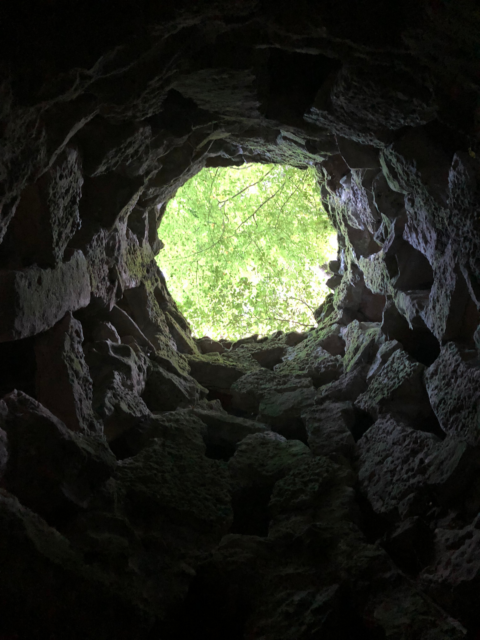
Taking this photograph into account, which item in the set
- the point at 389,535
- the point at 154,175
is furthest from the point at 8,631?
the point at 154,175

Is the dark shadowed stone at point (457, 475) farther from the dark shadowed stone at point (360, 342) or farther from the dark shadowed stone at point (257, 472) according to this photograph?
the dark shadowed stone at point (360, 342)

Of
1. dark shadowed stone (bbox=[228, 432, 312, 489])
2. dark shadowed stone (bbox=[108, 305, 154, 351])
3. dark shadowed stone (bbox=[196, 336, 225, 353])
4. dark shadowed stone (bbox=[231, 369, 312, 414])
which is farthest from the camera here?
dark shadowed stone (bbox=[196, 336, 225, 353])

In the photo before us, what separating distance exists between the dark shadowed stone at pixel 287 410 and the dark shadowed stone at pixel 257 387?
4.9 inches

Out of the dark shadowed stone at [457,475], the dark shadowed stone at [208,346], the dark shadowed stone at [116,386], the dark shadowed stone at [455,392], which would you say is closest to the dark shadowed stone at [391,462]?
the dark shadowed stone at [457,475]

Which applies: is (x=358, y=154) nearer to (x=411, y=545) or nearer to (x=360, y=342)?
(x=360, y=342)

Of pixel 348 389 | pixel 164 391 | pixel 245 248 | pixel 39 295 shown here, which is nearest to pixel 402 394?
pixel 348 389

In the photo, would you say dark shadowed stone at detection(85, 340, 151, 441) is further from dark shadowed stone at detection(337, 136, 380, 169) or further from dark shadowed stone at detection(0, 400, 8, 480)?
dark shadowed stone at detection(337, 136, 380, 169)

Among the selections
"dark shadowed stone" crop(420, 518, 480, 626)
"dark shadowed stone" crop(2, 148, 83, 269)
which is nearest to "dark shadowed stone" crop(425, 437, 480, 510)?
"dark shadowed stone" crop(420, 518, 480, 626)

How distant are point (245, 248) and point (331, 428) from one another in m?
9.02

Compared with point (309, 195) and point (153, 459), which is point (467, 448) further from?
point (309, 195)

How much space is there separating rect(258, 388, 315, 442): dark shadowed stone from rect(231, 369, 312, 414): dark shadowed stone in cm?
12

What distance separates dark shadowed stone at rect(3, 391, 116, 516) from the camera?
296 cm

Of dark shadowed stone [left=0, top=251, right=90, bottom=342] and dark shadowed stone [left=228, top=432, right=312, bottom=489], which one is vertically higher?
dark shadowed stone [left=0, top=251, right=90, bottom=342]

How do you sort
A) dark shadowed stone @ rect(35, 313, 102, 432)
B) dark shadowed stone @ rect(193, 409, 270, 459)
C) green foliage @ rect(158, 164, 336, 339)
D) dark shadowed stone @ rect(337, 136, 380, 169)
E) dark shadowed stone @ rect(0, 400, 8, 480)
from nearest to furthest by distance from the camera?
dark shadowed stone @ rect(0, 400, 8, 480)
dark shadowed stone @ rect(35, 313, 102, 432)
dark shadowed stone @ rect(337, 136, 380, 169)
dark shadowed stone @ rect(193, 409, 270, 459)
green foliage @ rect(158, 164, 336, 339)
